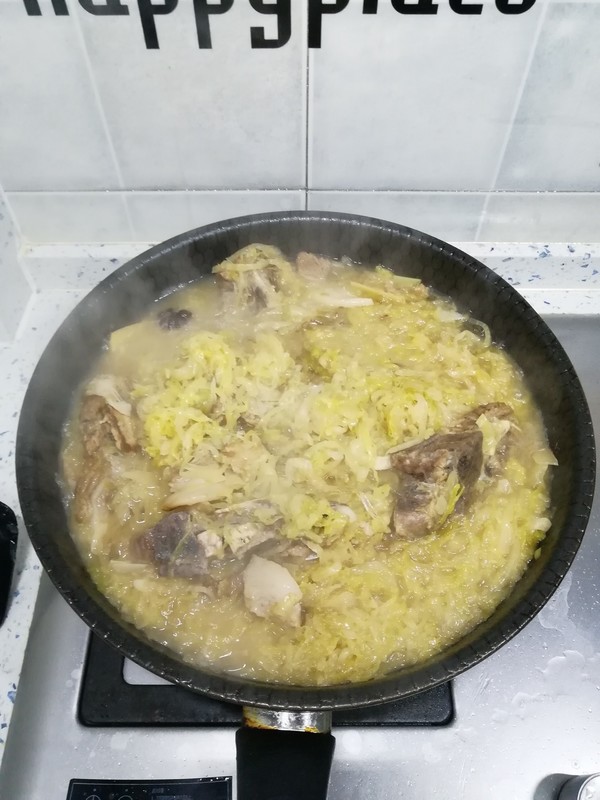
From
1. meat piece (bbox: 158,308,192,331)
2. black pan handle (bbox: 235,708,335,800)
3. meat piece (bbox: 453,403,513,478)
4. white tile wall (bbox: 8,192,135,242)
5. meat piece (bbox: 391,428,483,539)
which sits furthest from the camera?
white tile wall (bbox: 8,192,135,242)

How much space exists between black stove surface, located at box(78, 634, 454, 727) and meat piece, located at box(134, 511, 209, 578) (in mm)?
245

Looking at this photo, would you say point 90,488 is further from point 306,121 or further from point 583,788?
point 583,788

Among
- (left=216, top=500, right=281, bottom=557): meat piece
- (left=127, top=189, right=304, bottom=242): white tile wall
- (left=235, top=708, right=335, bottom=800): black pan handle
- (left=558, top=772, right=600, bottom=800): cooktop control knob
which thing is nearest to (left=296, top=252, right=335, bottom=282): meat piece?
(left=127, top=189, right=304, bottom=242): white tile wall

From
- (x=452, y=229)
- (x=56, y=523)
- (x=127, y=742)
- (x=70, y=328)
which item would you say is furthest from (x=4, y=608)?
(x=452, y=229)

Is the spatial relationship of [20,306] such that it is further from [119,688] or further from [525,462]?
[525,462]

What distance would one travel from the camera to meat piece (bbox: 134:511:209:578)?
1.23 m

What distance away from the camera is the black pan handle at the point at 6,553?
1349mm

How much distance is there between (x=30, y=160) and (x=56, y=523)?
0.99 m

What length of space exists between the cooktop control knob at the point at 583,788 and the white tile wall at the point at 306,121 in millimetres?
1399

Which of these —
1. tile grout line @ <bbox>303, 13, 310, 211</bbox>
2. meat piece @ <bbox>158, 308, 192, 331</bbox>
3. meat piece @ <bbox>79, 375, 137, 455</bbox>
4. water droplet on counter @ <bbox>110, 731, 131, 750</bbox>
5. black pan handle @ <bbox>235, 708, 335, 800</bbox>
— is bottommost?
water droplet on counter @ <bbox>110, 731, 131, 750</bbox>

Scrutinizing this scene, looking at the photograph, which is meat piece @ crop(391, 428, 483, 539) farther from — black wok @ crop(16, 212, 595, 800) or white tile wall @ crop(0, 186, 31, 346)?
white tile wall @ crop(0, 186, 31, 346)

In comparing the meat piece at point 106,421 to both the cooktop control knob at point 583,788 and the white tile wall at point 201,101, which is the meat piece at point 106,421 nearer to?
the white tile wall at point 201,101

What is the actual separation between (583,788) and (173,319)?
4.37 ft

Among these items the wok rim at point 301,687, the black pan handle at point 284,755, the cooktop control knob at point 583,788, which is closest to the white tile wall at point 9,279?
the wok rim at point 301,687
